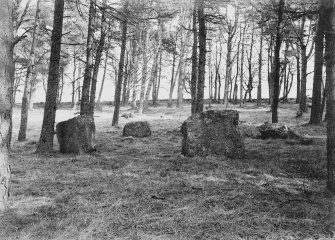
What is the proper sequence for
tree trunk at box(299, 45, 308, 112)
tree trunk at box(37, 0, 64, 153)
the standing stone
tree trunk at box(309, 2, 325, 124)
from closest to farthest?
tree trunk at box(37, 0, 64, 153) → the standing stone → tree trunk at box(309, 2, 325, 124) → tree trunk at box(299, 45, 308, 112)

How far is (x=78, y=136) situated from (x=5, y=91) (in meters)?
5.32

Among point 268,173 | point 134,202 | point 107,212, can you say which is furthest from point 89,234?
point 268,173

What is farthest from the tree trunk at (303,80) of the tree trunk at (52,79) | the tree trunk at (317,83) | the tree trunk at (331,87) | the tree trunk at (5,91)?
the tree trunk at (5,91)

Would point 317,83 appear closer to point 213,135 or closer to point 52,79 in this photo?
point 213,135

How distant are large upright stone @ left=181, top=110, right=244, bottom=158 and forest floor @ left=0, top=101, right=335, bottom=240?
42cm

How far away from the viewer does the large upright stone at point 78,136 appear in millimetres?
9266

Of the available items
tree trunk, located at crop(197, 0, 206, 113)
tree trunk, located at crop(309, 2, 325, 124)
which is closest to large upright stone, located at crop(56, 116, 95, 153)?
tree trunk, located at crop(197, 0, 206, 113)

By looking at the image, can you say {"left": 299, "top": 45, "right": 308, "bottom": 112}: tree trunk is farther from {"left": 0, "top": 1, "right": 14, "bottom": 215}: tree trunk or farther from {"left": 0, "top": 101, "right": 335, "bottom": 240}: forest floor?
{"left": 0, "top": 1, "right": 14, "bottom": 215}: tree trunk

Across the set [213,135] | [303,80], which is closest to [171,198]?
[213,135]

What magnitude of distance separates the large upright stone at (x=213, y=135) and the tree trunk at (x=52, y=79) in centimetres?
422

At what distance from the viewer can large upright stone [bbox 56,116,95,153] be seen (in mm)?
9266

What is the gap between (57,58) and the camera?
9203 millimetres

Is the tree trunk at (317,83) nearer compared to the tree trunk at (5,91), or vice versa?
the tree trunk at (5,91)

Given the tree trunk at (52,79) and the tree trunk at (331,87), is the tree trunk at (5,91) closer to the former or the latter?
the tree trunk at (331,87)
